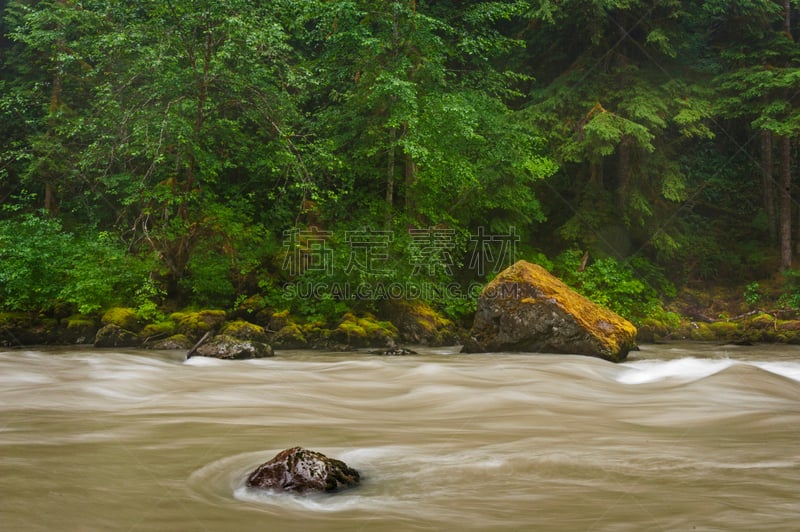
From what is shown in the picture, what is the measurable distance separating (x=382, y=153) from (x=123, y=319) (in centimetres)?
678

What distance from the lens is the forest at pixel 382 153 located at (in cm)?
1366

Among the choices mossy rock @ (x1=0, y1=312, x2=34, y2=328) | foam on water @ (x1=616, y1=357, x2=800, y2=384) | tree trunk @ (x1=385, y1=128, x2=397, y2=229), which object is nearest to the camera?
foam on water @ (x1=616, y1=357, x2=800, y2=384)

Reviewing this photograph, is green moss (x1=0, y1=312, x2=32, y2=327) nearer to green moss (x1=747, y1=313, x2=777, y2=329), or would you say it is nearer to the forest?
the forest

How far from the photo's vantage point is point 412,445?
198 inches

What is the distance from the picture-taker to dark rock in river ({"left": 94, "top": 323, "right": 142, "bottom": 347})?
12648 mm

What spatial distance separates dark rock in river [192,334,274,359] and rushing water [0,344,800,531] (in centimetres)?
85

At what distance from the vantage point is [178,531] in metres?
3.05

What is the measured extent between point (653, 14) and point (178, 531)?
60.0 feet

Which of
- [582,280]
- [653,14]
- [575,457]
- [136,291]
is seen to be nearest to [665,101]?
[653,14]

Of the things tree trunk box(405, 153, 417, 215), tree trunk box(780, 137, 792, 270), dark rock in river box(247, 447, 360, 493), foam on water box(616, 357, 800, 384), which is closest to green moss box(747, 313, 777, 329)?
tree trunk box(780, 137, 792, 270)

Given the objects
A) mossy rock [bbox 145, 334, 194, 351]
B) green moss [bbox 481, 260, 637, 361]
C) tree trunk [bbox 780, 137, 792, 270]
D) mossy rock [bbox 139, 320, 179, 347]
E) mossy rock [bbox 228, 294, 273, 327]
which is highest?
tree trunk [bbox 780, 137, 792, 270]

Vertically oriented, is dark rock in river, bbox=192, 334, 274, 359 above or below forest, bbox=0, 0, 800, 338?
below

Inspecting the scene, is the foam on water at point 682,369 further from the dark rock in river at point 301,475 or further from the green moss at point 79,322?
the green moss at point 79,322

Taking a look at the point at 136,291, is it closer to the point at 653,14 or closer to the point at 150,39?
the point at 150,39
